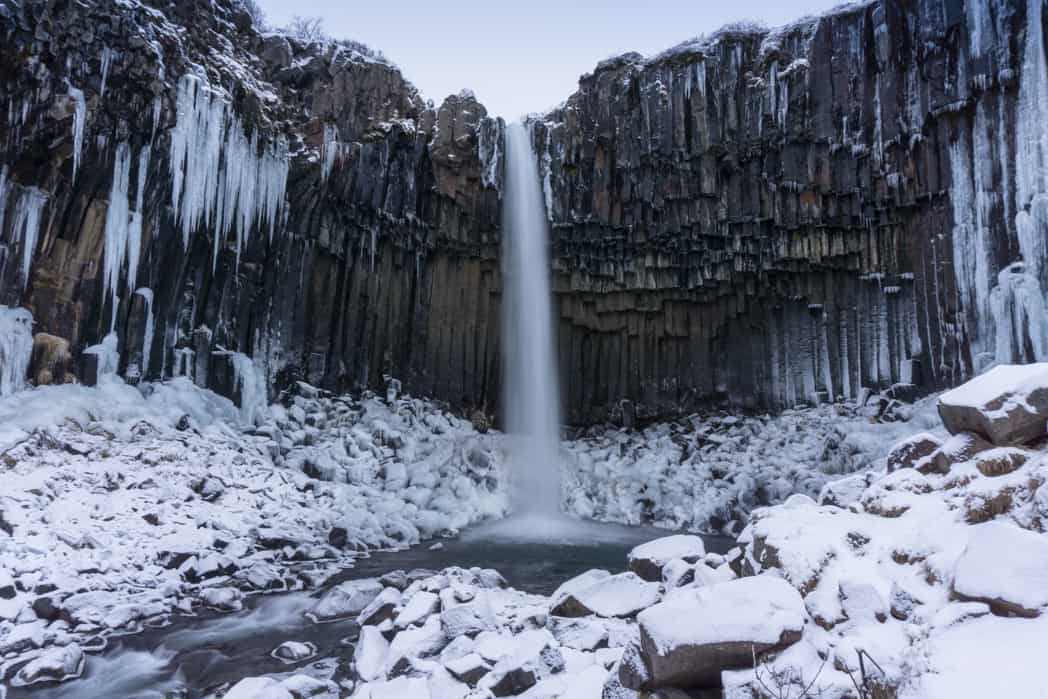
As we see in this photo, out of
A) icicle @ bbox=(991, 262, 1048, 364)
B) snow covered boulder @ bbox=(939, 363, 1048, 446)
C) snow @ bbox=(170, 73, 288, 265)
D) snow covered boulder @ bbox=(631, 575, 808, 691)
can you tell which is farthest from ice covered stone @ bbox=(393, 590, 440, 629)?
icicle @ bbox=(991, 262, 1048, 364)

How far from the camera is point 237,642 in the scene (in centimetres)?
727

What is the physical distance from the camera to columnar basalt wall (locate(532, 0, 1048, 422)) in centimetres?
1761

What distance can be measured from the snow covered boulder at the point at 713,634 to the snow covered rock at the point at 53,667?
226 inches

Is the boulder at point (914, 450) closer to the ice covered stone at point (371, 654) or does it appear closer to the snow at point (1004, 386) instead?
the snow at point (1004, 386)

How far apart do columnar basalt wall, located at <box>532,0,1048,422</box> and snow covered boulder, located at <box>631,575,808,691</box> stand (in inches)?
663

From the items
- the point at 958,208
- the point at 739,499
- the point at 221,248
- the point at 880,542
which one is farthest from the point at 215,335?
the point at 958,208

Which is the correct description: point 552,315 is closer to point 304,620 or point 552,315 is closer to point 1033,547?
point 304,620

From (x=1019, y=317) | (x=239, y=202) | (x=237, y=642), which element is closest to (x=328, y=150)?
(x=239, y=202)

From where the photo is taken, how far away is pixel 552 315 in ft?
81.9

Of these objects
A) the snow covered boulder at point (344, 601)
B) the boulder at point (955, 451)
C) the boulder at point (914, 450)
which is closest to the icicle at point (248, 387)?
the snow covered boulder at point (344, 601)

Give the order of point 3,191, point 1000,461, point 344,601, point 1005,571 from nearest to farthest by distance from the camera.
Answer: point 1005,571, point 1000,461, point 344,601, point 3,191

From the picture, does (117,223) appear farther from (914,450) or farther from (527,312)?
(914,450)

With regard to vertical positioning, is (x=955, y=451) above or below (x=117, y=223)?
below

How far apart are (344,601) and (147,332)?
10.4 metres
